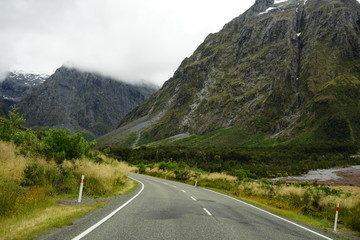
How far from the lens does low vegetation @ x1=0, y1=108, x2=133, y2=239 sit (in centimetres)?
773

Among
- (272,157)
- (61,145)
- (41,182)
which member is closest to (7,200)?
(41,182)

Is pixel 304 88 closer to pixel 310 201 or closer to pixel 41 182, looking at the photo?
pixel 310 201

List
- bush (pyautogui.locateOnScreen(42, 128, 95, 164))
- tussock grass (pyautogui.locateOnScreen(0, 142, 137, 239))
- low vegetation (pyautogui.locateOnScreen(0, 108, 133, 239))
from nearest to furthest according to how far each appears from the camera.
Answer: tussock grass (pyautogui.locateOnScreen(0, 142, 137, 239))
low vegetation (pyautogui.locateOnScreen(0, 108, 133, 239))
bush (pyautogui.locateOnScreen(42, 128, 95, 164))

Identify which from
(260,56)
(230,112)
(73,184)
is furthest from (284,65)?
(73,184)

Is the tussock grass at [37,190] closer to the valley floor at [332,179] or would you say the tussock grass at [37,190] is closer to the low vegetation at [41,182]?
the low vegetation at [41,182]

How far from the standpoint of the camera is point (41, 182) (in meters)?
12.2

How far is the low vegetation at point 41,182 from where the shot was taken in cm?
773

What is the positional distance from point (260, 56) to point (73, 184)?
200011mm

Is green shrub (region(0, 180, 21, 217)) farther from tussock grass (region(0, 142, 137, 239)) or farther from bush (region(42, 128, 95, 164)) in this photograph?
bush (region(42, 128, 95, 164))

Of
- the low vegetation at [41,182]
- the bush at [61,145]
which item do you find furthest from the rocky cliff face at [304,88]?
the low vegetation at [41,182]

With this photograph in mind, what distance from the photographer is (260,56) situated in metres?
198

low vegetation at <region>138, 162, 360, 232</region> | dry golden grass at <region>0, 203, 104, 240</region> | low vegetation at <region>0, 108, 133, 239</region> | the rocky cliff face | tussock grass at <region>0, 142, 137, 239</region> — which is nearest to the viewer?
dry golden grass at <region>0, 203, 104, 240</region>

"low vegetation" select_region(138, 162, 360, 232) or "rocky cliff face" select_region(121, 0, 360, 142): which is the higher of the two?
"rocky cliff face" select_region(121, 0, 360, 142)

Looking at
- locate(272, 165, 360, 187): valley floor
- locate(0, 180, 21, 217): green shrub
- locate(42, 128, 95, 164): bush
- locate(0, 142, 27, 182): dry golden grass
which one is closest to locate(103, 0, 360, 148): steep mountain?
locate(272, 165, 360, 187): valley floor
